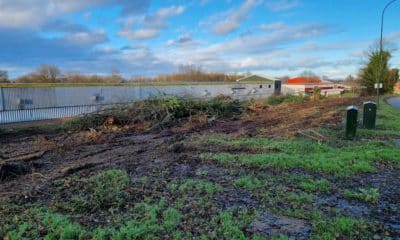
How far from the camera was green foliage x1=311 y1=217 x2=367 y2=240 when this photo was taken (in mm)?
3928

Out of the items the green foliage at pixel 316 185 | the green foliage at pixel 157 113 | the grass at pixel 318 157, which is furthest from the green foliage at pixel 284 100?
the green foliage at pixel 316 185

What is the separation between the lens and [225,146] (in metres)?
9.75

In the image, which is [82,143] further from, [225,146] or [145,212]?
[145,212]

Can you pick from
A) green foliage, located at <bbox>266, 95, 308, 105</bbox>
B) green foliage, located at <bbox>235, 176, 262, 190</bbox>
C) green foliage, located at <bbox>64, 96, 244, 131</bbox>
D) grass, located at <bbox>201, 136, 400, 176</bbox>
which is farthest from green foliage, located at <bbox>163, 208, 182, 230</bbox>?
green foliage, located at <bbox>266, 95, 308, 105</bbox>

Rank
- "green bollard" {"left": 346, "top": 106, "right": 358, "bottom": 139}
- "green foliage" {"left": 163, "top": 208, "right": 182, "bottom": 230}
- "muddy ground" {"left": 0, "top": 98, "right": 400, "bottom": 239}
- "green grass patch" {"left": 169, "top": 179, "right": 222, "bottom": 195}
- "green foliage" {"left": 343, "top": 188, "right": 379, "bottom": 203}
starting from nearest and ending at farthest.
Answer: "green foliage" {"left": 163, "top": 208, "right": 182, "bottom": 230}, "muddy ground" {"left": 0, "top": 98, "right": 400, "bottom": 239}, "green foliage" {"left": 343, "top": 188, "right": 379, "bottom": 203}, "green grass patch" {"left": 169, "top": 179, "right": 222, "bottom": 195}, "green bollard" {"left": 346, "top": 106, "right": 358, "bottom": 139}

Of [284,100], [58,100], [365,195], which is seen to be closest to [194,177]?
[365,195]

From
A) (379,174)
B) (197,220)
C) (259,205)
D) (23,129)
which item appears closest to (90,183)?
(197,220)

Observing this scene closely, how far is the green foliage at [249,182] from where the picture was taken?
5.82 meters

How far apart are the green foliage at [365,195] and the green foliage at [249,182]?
4.80 ft

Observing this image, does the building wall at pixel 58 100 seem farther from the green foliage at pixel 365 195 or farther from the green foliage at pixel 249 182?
the green foliage at pixel 365 195

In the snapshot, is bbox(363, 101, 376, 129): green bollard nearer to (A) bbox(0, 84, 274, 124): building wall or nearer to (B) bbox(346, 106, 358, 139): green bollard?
(B) bbox(346, 106, 358, 139): green bollard

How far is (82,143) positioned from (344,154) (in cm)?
870

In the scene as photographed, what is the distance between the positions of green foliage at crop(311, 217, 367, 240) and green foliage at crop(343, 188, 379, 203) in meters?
1.06

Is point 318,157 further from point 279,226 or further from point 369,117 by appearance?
point 369,117
